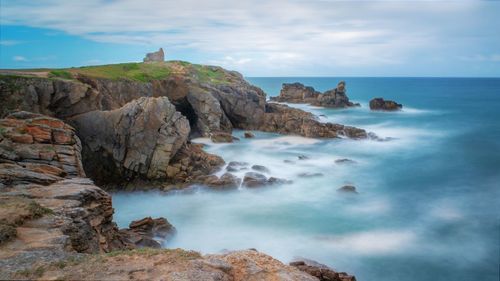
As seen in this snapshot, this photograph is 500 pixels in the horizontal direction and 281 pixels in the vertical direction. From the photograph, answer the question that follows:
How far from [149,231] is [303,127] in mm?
31267

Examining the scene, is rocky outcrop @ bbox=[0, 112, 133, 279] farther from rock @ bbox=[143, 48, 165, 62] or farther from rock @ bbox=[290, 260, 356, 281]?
rock @ bbox=[143, 48, 165, 62]

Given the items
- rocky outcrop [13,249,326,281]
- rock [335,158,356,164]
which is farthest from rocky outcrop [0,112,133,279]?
rock [335,158,356,164]

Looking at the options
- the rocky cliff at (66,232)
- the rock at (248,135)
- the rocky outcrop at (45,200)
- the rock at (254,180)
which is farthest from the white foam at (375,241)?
the rock at (248,135)

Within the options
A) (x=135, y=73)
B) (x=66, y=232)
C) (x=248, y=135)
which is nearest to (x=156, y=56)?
(x=135, y=73)

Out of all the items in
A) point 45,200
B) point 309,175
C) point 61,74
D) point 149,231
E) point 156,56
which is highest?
point 156,56

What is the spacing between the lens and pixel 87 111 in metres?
31.5

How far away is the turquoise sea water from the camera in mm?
19891

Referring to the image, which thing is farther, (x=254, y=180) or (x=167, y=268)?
(x=254, y=180)

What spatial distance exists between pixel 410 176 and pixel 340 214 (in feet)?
37.7

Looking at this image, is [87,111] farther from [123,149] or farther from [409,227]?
[409,227]

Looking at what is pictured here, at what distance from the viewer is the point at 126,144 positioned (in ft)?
98.2

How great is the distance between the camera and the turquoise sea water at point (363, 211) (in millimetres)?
19891

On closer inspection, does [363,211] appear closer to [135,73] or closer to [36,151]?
[36,151]

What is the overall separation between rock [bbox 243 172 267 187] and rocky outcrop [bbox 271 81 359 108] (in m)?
52.9
